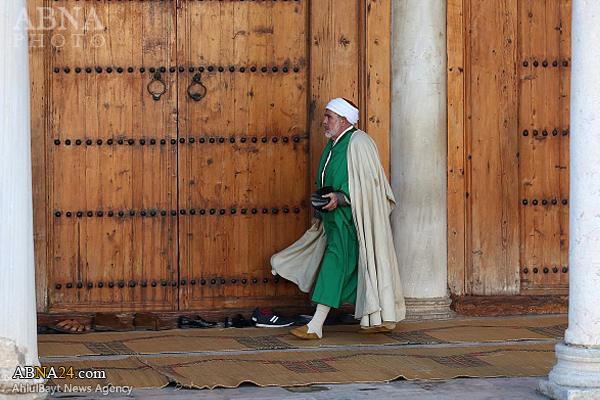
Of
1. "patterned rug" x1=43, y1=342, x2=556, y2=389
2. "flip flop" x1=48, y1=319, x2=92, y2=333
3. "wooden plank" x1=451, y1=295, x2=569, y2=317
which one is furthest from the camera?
"wooden plank" x1=451, y1=295, x2=569, y2=317

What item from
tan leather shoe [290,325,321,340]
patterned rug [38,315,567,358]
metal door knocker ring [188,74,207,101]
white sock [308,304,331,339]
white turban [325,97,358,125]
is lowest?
patterned rug [38,315,567,358]

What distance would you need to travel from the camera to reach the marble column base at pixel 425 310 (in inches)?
285

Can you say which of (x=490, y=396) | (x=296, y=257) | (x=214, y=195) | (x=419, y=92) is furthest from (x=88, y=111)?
(x=490, y=396)

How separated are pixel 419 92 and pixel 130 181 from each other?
207 centimetres

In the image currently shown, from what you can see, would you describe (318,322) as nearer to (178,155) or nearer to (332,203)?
(332,203)

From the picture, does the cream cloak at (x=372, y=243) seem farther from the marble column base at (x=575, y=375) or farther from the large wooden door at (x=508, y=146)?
the marble column base at (x=575, y=375)

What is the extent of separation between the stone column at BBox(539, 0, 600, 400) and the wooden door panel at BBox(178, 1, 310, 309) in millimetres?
2803

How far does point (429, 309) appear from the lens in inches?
286

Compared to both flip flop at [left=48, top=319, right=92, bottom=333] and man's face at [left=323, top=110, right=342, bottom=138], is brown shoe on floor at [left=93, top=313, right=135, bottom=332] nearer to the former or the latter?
flip flop at [left=48, top=319, right=92, bottom=333]

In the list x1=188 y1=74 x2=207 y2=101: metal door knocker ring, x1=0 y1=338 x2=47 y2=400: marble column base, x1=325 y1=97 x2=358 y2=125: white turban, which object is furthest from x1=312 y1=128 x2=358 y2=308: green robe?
x1=0 y1=338 x2=47 y2=400: marble column base

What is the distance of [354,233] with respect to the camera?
6.68 m

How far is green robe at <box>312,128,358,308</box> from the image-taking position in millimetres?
6555

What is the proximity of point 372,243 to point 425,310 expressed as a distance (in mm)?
917

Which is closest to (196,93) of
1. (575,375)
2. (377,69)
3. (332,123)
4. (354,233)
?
(332,123)
